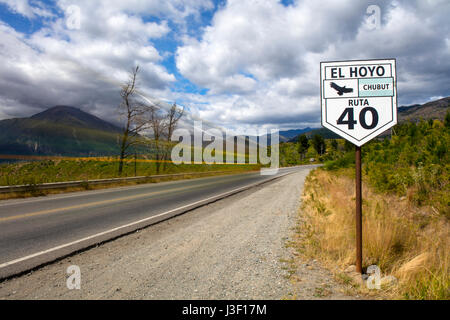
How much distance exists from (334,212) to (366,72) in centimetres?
394

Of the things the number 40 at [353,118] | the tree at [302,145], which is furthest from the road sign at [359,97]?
the tree at [302,145]

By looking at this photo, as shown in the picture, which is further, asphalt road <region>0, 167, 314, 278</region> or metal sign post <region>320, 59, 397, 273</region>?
asphalt road <region>0, 167, 314, 278</region>

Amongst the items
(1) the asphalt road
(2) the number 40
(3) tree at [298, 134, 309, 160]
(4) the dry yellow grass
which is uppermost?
(3) tree at [298, 134, 309, 160]

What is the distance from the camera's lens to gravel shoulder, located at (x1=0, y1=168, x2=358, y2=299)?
113 inches

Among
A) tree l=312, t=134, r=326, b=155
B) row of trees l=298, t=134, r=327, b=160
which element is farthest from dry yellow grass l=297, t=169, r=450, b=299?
tree l=312, t=134, r=326, b=155

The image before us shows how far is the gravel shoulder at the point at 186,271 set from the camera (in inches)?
113

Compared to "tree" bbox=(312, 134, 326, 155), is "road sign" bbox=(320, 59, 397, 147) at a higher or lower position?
lower

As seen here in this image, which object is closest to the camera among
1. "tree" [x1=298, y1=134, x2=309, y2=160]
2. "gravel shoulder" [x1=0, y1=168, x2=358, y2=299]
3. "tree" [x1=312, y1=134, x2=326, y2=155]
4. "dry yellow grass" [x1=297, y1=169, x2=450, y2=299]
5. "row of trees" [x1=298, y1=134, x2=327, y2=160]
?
"dry yellow grass" [x1=297, y1=169, x2=450, y2=299]

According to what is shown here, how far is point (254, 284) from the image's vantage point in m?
3.07

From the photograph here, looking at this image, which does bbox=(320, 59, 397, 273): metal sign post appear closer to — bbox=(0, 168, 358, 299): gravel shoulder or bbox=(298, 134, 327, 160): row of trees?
bbox=(0, 168, 358, 299): gravel shoulder

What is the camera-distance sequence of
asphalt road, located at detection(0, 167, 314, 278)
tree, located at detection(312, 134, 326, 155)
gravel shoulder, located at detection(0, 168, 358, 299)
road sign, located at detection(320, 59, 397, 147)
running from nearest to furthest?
gravel shoulder, located at detection(0, 168, 358, 299) < road sign, located at detection(320, 59, 397, 147) < asphalt road, located at detection(0, 167, 314, 278) < tree, located at detection(312, 134, 326, 155)

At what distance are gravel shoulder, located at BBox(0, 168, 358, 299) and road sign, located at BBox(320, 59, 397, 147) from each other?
2019mm

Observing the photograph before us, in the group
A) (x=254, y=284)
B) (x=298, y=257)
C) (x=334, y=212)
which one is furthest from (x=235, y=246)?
(x=334, y=212)

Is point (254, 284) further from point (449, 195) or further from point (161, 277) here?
point (449, 195)
